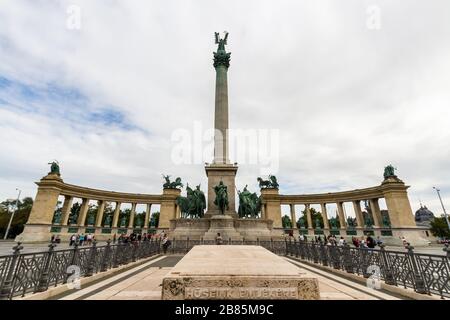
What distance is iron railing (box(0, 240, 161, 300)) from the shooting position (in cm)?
513

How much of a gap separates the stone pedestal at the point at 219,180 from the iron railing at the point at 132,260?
13.3 m

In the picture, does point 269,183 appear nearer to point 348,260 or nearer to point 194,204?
point 194,204

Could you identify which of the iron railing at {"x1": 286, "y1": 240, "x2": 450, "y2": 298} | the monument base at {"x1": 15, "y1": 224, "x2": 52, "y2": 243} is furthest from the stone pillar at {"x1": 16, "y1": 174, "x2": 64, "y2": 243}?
the iron railing at {"x1": 286, "y1": 240, "x2": 450, "y2": 298}

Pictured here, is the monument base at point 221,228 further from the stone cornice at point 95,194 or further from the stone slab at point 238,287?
Result: the stone cornice at point 95,194

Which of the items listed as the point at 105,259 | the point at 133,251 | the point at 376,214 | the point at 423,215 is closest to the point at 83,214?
the point at 133,251

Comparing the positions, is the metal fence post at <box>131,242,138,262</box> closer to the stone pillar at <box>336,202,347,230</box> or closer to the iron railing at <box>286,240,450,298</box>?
the iron railing at <box>286,240,450,298</box>

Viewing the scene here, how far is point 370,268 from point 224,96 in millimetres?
27900

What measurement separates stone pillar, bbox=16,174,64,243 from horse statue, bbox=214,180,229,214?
112 ft

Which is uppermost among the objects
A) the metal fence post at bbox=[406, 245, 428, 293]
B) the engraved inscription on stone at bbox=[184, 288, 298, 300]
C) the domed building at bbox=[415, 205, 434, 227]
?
the domed building at bbox=[415, 205, 434, 227]

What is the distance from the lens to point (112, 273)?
922 centimetres
